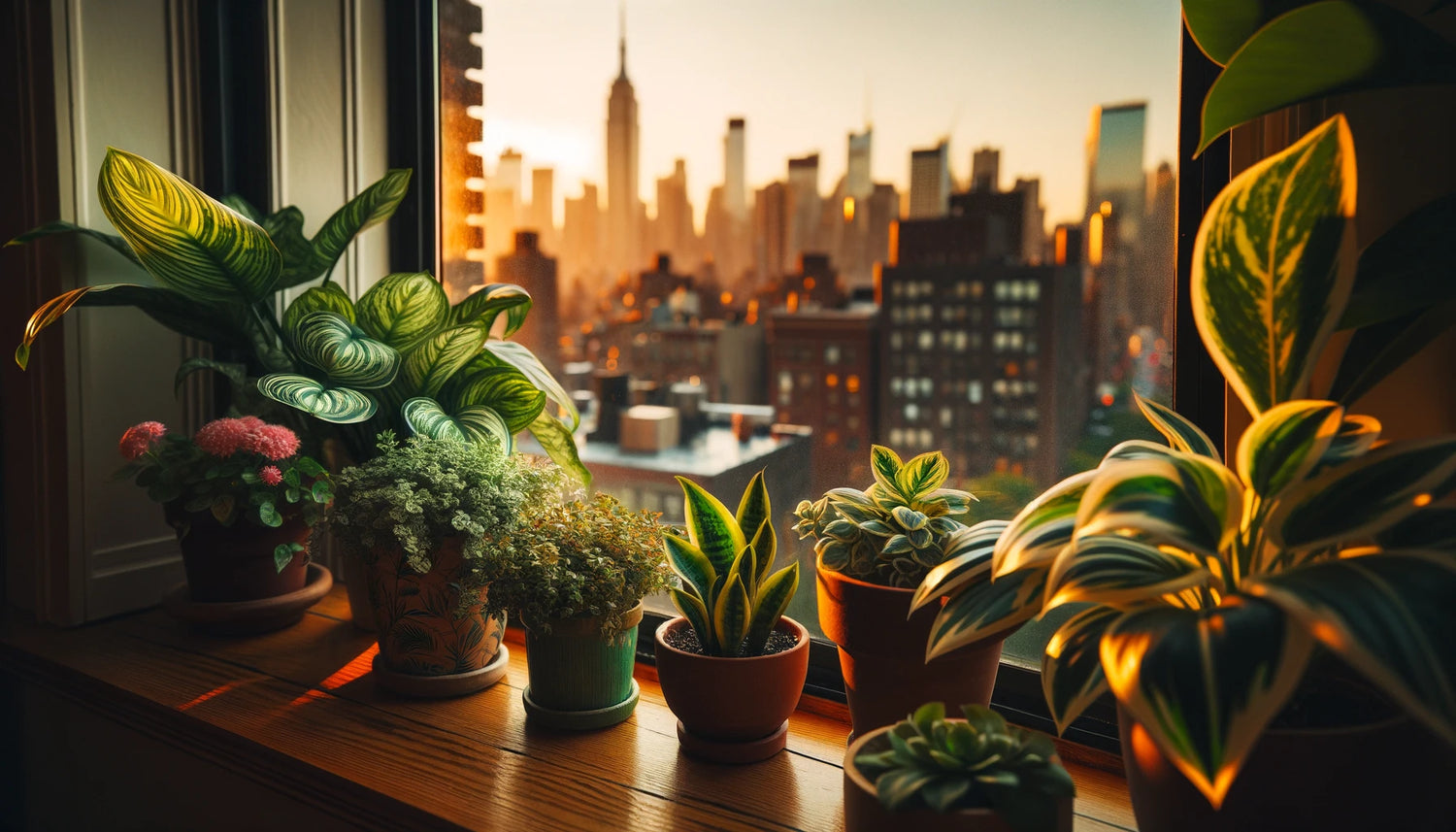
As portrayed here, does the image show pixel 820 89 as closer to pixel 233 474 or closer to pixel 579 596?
pixel 579 596

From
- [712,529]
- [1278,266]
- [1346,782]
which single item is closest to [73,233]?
[712,529]

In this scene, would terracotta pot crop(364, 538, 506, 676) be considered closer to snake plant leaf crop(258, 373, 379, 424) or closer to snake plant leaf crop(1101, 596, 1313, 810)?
snake plant leaf crop(258, 373, 379, 424)

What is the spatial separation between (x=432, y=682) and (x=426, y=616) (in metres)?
0.10

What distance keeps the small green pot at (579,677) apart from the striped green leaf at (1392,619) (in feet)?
2.54

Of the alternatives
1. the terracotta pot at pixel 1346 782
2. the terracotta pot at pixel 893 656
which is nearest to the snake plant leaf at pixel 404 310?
the terracotta pot at pixel 893 656

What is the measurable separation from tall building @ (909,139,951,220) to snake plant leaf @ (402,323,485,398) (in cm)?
67

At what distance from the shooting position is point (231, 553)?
Result: 56.4 inches

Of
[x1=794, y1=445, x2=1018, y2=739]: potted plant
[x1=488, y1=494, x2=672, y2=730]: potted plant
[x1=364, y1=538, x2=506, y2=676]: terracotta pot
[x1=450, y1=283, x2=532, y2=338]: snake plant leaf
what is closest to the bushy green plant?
[x1=488, y1=494, x2=672, y2=730]: potted plant

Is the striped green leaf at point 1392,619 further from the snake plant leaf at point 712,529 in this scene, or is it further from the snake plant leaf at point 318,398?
the snake plant leaf at point 318,398

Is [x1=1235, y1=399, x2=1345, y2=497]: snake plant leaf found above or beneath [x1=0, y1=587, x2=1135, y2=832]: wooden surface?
above

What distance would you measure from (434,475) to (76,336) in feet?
2.61

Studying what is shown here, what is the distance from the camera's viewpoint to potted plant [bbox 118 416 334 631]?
1.35m

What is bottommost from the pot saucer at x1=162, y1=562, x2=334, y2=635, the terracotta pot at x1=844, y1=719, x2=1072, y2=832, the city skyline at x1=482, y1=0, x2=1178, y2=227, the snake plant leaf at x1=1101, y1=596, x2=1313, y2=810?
the pot saucer at x1=162, y1=562, x2=334, y2=635

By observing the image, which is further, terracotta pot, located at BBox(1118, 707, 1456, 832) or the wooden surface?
the wooden surface
